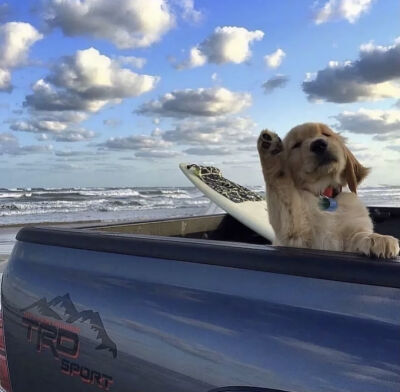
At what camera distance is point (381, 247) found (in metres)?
1.70

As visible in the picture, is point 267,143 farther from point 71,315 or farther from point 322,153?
point 71,315

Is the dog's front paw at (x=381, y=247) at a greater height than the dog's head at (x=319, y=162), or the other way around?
the dog's head at (x=319, y=162)

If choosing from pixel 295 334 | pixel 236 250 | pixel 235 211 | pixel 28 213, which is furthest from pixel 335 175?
pixel 28 213

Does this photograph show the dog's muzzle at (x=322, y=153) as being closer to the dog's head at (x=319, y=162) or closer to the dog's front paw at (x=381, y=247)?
the dog's head at (x=319, y=162)

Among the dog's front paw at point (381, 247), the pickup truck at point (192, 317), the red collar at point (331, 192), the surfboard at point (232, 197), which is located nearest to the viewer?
the pickup truck at point (192, 317)

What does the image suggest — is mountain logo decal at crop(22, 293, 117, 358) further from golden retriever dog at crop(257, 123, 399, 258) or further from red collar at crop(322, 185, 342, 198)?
red collar at crop(322, 185, 342, 198)

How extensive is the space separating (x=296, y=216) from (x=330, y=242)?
0.20 m

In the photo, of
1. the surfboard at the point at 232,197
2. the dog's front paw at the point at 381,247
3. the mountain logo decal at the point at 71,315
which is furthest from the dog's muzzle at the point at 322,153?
the mountain logo decal at the point at 71,315

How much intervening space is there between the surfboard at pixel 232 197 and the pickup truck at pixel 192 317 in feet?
6.44

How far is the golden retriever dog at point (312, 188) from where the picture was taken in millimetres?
2398

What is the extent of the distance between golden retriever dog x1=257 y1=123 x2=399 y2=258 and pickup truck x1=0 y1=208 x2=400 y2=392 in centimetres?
65

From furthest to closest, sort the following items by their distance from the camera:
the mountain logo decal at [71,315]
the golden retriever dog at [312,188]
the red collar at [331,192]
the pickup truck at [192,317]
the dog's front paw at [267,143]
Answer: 1. the red collar at [331,192]
2. the dog's front paw at [267,143]
3. the golden retriever dog at [312,188]
4. the mountain logo decal at [71,315]
5. the pickup truck at [192,317]

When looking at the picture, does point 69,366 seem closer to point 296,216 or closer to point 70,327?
point 70,327

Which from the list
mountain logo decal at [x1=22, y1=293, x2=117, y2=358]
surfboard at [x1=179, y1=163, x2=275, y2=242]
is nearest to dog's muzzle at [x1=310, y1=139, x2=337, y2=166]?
surfboard at [x1=179, y1=163, x2=275, y2=242]
